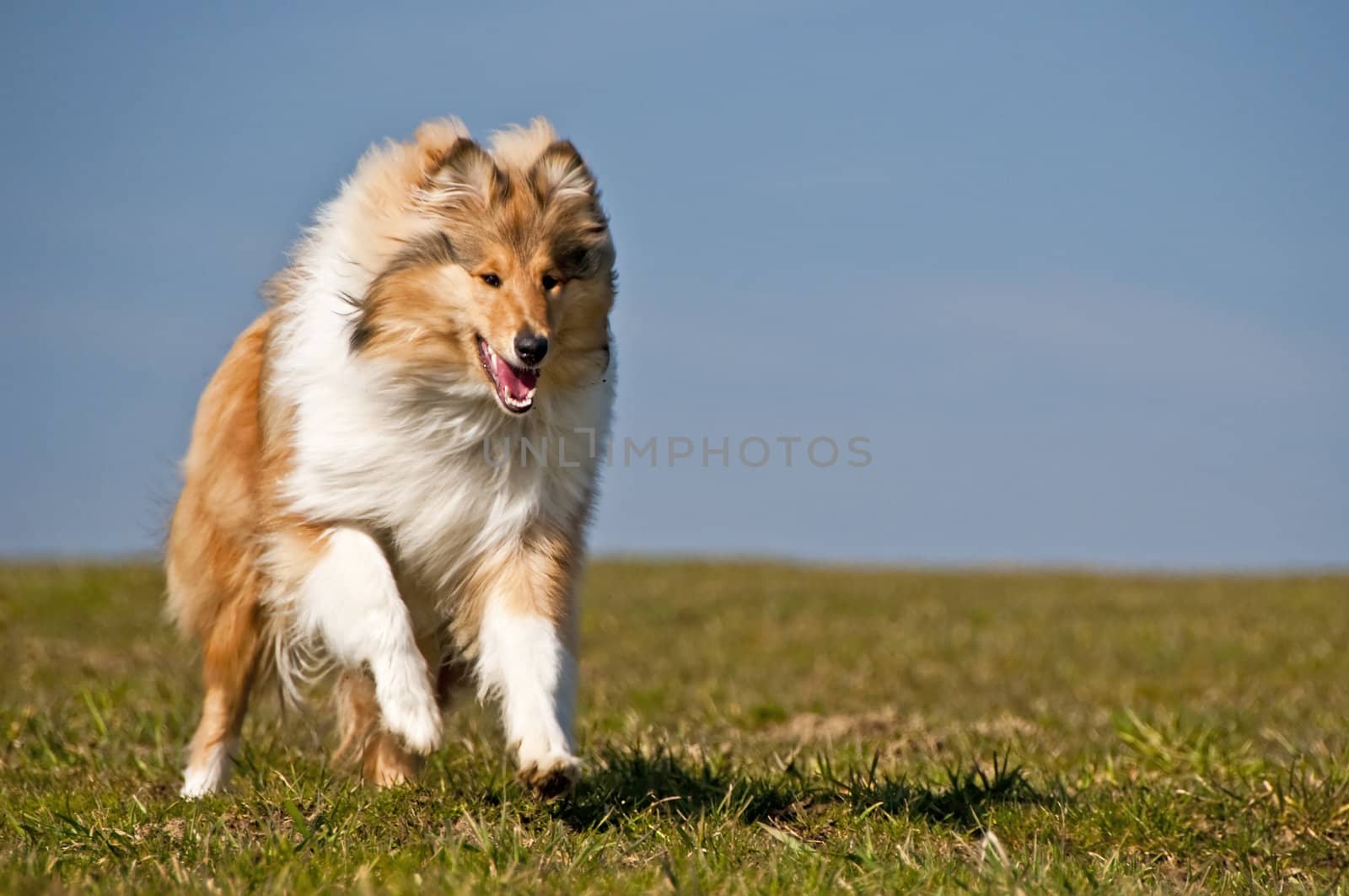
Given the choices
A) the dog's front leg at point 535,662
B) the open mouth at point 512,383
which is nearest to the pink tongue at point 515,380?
the open mouth at point 512,383

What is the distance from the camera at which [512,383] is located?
481cm

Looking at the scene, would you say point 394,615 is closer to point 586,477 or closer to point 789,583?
point 586,477

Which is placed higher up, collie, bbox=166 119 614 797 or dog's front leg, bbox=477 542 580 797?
collie, bbox=166 119 614 797

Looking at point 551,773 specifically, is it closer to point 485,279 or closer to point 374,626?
point 374,626

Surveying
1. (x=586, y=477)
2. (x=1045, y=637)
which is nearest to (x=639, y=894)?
(x=586, y=477)

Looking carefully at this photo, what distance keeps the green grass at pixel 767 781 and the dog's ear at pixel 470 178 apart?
206 centimetres

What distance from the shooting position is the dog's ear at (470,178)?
192 inches

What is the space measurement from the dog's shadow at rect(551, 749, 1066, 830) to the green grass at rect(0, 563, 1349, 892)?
16 millimetres

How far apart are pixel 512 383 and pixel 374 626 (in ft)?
3.11

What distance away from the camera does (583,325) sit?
498cm

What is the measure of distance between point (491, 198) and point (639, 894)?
8.08 ft

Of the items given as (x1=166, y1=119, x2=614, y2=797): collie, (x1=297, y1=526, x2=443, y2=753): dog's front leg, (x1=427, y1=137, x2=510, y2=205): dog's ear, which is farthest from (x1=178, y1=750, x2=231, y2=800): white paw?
(x1=427, y1=137, x2=510, y2=205): dog's ear

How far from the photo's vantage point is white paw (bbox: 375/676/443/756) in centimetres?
450

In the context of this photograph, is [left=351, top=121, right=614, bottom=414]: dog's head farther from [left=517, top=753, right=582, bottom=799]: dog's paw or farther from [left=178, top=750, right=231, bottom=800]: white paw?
[left=178, top=750, right=231, bottom=800]: white paw
